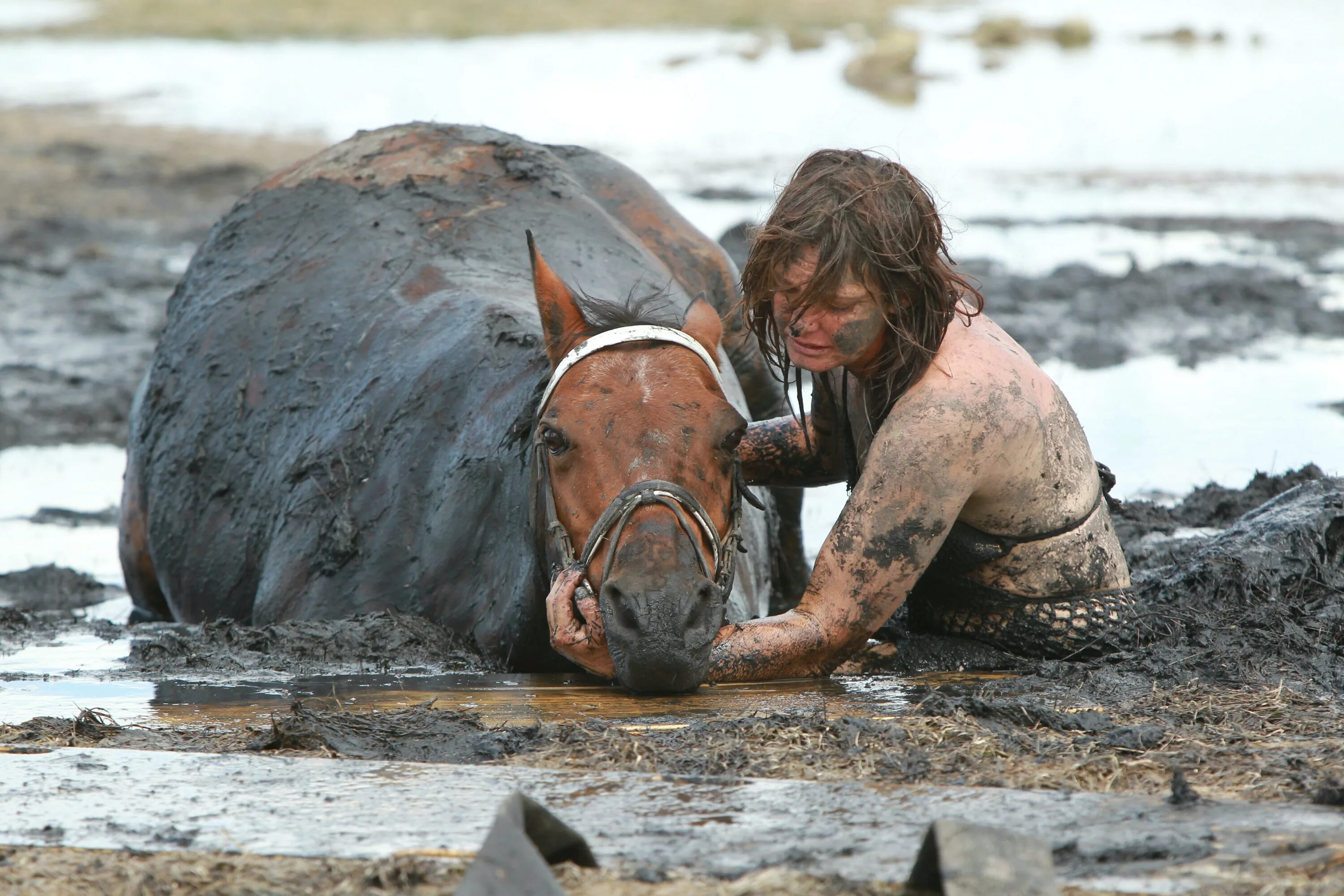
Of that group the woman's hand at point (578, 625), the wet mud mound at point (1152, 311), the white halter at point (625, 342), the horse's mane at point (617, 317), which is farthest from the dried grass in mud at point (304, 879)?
the wet mud mound at point (1152, 311)

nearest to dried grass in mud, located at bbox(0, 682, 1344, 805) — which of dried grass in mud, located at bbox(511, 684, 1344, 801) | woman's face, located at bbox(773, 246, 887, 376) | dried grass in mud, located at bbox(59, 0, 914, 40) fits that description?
dried grass in mud, located at bbox(511, 684, 1344, 801)

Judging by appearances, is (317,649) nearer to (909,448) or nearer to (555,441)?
(555,441)

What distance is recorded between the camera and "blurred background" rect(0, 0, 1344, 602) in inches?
→ 351

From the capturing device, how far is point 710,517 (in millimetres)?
4102

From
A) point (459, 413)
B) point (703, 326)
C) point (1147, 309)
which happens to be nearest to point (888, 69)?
point (1147, 309)

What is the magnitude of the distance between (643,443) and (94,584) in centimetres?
365

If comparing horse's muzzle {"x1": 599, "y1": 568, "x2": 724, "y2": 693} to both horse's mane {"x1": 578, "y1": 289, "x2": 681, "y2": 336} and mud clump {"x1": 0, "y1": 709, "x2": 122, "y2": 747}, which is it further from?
mud clump {"x1": 0, "y1": 709, "x2": 122, "y2": 747}

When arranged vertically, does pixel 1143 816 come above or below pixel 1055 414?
below

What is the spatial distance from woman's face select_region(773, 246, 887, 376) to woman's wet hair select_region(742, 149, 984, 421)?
2cm

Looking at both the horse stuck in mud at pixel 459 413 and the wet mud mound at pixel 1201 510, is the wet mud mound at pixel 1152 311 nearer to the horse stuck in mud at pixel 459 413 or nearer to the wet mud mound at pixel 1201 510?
the wet mud mound at pixel 1201 510

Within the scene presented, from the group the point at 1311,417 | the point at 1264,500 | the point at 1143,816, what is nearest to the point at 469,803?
the point at 1143,816

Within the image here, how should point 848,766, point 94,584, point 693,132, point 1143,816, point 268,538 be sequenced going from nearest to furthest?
point 1143,816, point 848,766, point 268,538, point 94,584, point 693,132

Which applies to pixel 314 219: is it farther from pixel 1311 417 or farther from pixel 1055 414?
pixel 1311 417

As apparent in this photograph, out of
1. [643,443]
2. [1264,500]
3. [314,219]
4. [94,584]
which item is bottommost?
[94,584]
